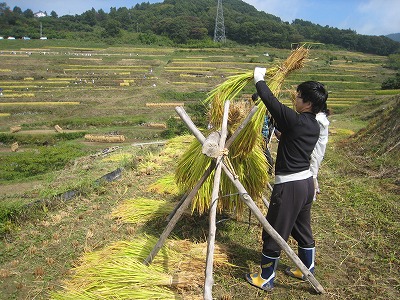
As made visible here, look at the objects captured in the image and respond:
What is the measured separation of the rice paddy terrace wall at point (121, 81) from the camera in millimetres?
21719

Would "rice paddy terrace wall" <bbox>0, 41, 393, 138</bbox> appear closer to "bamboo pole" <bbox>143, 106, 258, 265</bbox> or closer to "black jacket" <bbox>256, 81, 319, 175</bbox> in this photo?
"bamboo pole" <bbox>143, 106, 258, 265</bbox>

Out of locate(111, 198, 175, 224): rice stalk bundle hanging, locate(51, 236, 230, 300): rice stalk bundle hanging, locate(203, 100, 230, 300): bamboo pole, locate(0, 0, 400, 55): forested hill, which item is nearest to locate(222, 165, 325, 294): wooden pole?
locate(203, 100, 230, 300): bamboo pole

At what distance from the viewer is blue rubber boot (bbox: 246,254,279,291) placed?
2.95 metres

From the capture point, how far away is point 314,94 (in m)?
2.75

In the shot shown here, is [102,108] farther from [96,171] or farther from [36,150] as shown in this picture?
[96,171]

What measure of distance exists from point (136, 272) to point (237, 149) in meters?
1.51

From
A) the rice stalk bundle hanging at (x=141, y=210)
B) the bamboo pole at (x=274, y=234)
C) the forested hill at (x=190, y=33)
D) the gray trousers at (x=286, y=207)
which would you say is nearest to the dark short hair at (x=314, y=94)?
the gray trousers at (x=286, y=207)

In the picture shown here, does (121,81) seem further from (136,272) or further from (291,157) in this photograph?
(291,157)

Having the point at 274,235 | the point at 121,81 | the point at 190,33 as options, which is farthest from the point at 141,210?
the point at 190,33

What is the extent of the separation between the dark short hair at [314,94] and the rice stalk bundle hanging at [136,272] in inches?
69.3

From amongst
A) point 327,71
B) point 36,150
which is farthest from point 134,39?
point 36,150

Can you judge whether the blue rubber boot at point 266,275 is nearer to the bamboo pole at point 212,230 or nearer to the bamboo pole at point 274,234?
the bamboo pole at point 274,234

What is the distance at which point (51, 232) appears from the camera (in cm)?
439

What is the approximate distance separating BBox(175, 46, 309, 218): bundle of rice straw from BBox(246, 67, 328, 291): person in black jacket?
387 mm
